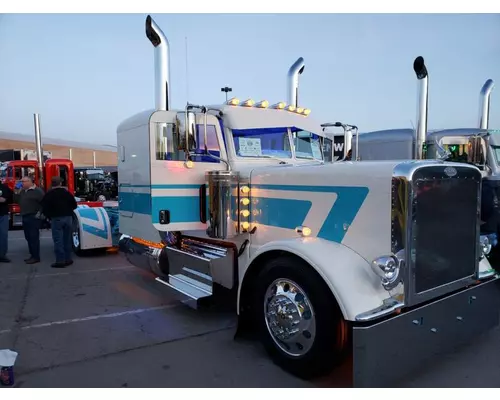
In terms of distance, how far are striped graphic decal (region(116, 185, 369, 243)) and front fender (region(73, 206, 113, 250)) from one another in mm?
3244

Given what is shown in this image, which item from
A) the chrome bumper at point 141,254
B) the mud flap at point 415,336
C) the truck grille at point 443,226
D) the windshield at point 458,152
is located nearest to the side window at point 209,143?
the chrome bumper at point 141,254

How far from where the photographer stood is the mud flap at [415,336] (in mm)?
2768

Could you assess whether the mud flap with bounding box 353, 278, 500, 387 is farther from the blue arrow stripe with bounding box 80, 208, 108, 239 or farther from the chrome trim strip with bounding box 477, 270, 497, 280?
the blue arrow stripe with bounding box 80, 208, 108, 239

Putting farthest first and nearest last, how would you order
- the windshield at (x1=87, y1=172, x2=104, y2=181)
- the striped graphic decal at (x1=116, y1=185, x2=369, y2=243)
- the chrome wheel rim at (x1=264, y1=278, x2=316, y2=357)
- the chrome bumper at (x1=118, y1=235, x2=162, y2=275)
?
the windshield at (x1=87, y1=172, x2=104, y2=181) < the chrome bumper at (x1=118, y1=235, x2=162, y2=275) < the striped graphic decal at (x1=116, y1=185, x2=369, y2=243) < the chrome wheel rim at (x1=264, y1=278, x2=316, y2=357)

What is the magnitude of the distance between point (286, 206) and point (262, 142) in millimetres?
1157

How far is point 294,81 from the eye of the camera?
782 cm

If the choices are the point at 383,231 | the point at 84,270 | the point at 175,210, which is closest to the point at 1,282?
the point at 84,270

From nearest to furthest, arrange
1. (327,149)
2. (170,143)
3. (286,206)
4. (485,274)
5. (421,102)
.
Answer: (485,274)
(286,206)
(170,143)
(327,149)
(421,102)

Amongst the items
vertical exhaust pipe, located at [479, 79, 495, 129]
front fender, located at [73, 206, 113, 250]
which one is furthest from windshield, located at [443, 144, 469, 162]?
front fender, located at [73, 206, 113, 250]

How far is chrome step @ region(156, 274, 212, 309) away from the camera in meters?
4.43

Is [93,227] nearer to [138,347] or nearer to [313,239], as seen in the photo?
[138,347]

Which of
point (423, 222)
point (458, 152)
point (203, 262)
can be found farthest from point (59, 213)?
point (458, 152)

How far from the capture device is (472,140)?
8.70 metres

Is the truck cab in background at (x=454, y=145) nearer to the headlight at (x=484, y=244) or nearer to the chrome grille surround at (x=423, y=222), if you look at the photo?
the headlight at (x=484, y=244)
